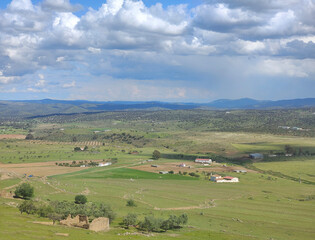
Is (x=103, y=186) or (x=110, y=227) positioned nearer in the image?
(x=110, y=227)

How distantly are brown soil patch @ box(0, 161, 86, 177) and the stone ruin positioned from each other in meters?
66.4

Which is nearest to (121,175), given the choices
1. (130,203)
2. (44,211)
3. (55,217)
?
(130,203)

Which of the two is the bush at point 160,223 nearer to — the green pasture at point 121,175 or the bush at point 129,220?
the bush at point 129,220

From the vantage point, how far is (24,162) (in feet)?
502

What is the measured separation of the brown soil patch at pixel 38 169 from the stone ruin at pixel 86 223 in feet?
218

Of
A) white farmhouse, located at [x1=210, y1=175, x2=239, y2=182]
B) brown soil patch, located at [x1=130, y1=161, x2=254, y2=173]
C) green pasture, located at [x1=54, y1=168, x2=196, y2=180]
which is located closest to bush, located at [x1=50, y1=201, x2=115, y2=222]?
green pasture, located at [x1=54, y1=168, x2=196, y2=180]

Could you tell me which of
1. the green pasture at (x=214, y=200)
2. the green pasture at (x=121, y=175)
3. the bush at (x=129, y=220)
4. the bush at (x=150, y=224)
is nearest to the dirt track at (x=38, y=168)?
the green pasture at (x=121, y=175)

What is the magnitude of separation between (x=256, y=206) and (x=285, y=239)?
25.4 metres

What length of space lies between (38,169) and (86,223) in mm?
83848

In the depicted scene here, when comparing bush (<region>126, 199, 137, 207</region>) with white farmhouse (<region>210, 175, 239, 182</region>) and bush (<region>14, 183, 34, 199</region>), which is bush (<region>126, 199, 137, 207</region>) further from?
white farmhouse (<region>210, 175, 239, 182</region>)

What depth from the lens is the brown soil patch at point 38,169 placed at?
405 feet

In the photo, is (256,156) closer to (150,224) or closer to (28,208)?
(150,224)

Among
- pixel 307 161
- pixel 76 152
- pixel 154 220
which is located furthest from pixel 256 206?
pixel 76 152

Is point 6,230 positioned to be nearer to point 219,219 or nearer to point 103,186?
point 219,219
